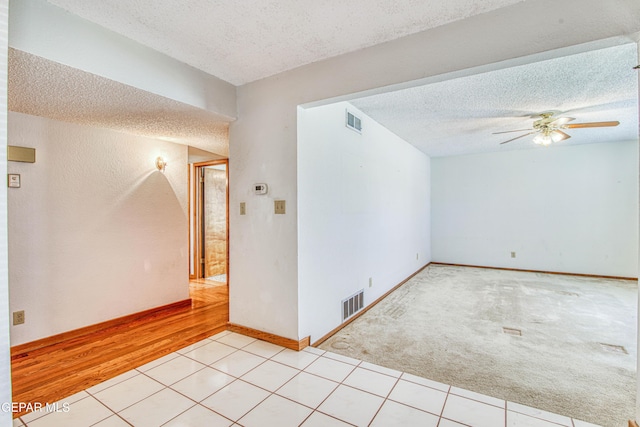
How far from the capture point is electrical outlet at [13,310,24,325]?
2572mm

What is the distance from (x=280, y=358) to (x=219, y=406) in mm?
678

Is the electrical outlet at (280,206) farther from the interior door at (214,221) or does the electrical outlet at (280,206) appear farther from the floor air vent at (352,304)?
the interior door at (214,221)

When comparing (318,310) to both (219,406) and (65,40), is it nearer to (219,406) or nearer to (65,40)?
(219,406)

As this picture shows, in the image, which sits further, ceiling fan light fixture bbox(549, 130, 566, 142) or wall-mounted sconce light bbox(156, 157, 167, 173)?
ceiling fan light fixture bbox(549, 130, 566, 142)

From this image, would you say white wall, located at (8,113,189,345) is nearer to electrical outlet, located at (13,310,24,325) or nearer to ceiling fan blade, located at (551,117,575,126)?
electrical outlet, located at (13,310,24,325)

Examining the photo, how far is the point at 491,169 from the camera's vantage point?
251 inches

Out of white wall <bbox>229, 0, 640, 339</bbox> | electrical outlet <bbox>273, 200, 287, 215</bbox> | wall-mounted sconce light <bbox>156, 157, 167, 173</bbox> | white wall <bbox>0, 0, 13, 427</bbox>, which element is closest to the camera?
white wall <bbox>0, 0, 13, 427</bbox>

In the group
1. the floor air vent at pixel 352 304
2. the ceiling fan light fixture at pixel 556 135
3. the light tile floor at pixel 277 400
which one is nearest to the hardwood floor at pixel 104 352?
the light tile floor at pixel 277 400

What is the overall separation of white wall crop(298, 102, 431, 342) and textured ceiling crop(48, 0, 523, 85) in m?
0.65

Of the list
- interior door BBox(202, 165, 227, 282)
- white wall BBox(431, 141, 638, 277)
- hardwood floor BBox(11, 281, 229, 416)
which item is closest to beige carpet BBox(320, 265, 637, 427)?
white wall BBox(431, 141, 638, 277)

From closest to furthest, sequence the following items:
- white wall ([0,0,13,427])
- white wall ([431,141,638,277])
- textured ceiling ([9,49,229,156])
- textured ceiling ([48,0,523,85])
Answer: white wall ([0,0,13,427]), textured ceiling ([48,0,523,85]), textured ceiling ([9,49,229,156]), white wall ([431,141,638,277])

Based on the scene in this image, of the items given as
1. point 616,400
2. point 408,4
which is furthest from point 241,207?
point 616,400

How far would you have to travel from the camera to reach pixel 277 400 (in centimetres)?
192

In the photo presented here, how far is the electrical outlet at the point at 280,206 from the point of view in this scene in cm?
266
